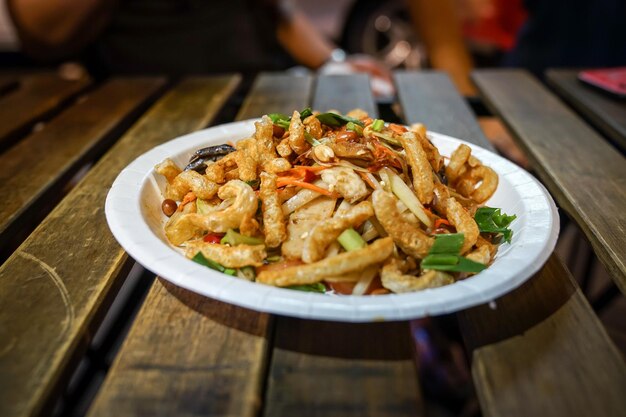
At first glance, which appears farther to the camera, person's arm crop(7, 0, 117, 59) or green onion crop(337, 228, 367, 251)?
person's arm crop(7, 0, 117, 59)

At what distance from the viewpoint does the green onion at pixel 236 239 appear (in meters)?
1.16

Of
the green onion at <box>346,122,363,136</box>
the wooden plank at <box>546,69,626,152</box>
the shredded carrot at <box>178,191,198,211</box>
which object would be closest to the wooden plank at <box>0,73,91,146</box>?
the shredded carrot at <box>178,191,198,211</box>

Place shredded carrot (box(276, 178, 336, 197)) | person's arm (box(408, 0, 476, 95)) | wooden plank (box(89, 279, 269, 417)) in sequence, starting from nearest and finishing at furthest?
1. wooden plank (box(89, 279, 269, 417))
2. shredded carrot (box(276, 178, 336, 197))
3. person's arm (box(408, 0, 476, 95))

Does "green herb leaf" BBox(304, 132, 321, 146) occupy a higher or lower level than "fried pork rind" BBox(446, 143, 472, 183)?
higher

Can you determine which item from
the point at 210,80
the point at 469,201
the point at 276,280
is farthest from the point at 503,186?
the point at 210,80

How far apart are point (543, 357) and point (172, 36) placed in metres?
3.17

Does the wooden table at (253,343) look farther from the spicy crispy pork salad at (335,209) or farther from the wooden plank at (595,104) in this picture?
the wooden plank at (595,104)

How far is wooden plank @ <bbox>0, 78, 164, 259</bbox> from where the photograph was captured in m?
1.55

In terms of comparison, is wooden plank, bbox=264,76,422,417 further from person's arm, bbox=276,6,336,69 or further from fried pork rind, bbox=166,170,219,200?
person's arm, bbox=276,6,336,69

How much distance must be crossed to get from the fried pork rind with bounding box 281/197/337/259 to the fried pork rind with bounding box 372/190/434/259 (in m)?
0.16

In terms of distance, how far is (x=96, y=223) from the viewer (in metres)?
1.40

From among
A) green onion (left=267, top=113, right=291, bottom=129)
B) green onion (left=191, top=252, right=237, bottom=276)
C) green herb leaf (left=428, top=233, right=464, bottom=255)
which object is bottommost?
green onion (left=191, top=252, right=237, bottom=276)

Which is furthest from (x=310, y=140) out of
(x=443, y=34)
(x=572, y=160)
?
(x=443, y=34)

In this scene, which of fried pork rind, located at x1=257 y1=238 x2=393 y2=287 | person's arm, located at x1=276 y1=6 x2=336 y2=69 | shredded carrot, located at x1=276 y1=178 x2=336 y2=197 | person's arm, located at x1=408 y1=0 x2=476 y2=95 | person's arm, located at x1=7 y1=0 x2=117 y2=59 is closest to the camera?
fried pork rind, located at x1=257 y1=238 x2=393 y2=287
